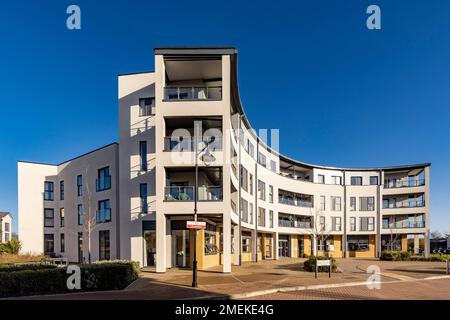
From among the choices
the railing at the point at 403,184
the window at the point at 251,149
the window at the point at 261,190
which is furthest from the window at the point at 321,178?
the window at the point at 251,149

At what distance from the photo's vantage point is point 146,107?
23250 millimetres

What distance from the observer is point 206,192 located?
19453 mm

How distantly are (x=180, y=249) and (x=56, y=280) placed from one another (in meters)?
9.58

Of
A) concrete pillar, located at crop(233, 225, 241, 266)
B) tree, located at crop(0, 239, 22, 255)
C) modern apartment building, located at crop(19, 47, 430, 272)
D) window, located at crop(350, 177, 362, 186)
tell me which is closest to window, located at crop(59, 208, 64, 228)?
modern apartment building, located at crop(19, 47, 430, 272)

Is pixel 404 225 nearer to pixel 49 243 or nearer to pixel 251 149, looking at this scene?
pixel 251 149

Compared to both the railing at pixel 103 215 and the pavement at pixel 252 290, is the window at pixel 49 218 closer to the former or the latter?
the railing at pixel 103 215

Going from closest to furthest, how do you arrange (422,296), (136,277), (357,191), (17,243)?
(422,296) → (136,277) → (17,243) → (357,191)

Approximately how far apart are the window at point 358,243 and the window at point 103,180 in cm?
3605

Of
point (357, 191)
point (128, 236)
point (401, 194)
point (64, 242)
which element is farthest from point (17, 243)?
point (401, 194)

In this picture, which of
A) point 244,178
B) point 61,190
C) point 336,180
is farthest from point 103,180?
point 336,180

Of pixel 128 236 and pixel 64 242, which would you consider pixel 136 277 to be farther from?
pixel 64 242

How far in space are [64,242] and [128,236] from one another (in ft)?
45.9

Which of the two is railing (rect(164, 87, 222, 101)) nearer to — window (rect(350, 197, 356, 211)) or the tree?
the tree

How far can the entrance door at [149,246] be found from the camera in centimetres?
2211
